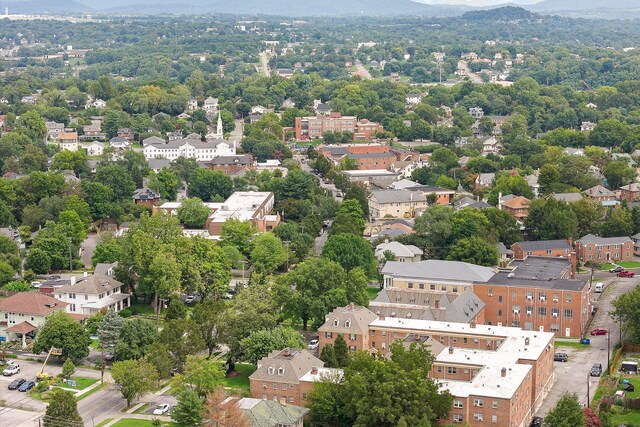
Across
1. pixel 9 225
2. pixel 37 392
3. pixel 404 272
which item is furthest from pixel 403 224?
pixel 37 392

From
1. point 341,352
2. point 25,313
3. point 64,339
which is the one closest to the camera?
point 341,352

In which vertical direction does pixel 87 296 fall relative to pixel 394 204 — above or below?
above

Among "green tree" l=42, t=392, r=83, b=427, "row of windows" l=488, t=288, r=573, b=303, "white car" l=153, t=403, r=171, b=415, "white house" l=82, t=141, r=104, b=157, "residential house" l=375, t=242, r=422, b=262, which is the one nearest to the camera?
"green tree" l=42, t=392, r=83, b=427

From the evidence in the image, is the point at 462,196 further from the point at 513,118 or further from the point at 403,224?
the point at 513,118

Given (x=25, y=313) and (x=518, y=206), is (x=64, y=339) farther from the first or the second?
(x=518, y=206)

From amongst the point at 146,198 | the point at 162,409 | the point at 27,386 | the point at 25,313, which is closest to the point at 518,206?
the point at 146,198

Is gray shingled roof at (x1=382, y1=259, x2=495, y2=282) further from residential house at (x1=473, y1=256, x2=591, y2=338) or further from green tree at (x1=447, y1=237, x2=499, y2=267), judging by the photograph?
green tree at (x1=447, y1=237, x2=499, y2=267)

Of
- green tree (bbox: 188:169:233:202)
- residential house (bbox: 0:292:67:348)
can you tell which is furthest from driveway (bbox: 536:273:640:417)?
green tree (bbox: 188:169:233:202)
